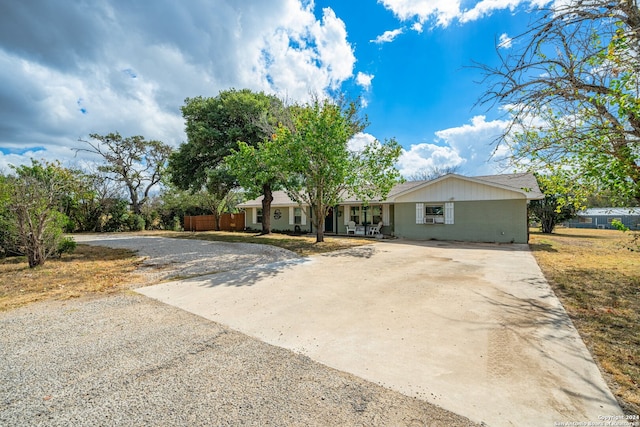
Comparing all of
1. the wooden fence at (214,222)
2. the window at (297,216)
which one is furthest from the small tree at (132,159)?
the window at (297,216)

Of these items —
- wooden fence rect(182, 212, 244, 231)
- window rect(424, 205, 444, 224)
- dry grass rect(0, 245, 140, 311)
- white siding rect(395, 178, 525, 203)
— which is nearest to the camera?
dry grass rect(0, 245, 140, 311)

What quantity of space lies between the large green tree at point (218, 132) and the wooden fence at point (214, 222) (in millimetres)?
7064

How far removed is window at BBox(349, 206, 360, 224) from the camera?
59.8 ft

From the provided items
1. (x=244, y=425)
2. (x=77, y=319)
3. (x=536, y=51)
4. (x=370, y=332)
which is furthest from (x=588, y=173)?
(x=77, y=319)

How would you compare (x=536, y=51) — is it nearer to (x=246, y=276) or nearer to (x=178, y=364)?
(x=178, y=364)

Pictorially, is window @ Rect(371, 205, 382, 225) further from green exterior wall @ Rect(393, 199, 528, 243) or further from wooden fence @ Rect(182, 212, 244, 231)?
wooden fence @ Rect(182, 212, 244, 231)

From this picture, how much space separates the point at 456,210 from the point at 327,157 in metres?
7.74

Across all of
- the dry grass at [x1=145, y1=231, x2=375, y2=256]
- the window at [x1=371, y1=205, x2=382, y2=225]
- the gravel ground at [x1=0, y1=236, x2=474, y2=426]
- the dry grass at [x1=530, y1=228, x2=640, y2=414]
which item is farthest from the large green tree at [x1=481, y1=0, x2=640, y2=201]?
the window at [x1=371, y1=205, x2=382, y2=225]

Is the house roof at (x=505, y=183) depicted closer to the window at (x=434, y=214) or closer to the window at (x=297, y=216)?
the window at (x=297, y=216)

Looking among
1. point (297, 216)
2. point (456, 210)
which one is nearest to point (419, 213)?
point (456, 210)

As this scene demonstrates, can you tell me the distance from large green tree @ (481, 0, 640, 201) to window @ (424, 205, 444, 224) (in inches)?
339

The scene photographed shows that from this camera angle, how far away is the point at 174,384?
7.86ft

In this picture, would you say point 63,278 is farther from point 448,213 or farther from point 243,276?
point 448,213

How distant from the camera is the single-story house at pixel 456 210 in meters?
13.1
